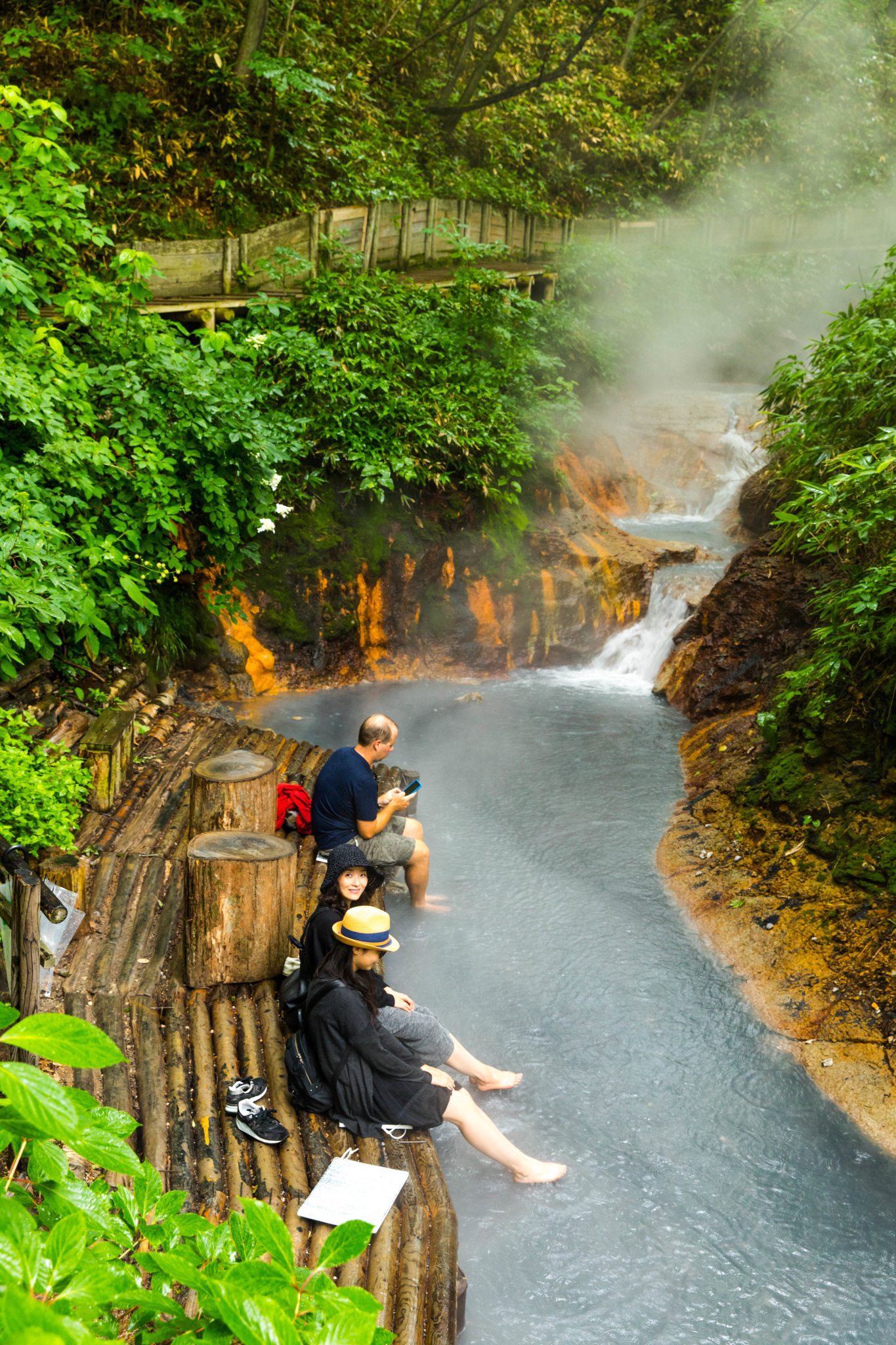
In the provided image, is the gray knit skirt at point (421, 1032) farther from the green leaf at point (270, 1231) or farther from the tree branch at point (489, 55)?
the tree branch at point (489, 55)

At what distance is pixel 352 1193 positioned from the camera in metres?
3.61


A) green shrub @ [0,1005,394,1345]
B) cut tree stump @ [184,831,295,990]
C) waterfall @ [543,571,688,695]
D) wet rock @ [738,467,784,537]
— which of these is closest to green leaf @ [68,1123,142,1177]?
green shrub @ [0,1005,394,1345]

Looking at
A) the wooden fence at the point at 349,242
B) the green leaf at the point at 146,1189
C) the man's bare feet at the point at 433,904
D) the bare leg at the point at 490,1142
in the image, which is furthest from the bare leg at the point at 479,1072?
the wooden fence at the point at 349,242

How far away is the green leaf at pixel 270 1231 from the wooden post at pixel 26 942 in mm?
2247

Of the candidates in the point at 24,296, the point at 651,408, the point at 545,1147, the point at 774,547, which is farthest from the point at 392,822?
the point at 651,408

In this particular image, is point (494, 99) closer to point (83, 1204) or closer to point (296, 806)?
point (296, 806)

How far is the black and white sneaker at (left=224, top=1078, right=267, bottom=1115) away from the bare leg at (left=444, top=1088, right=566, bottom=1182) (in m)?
0.87

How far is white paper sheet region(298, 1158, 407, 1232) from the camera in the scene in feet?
11.5

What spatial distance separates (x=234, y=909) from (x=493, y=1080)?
1.68 meters

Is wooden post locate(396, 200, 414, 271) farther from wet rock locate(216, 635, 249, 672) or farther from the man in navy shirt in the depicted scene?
the man in navy shirt

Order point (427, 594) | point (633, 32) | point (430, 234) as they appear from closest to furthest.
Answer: point (427, 594), point (430, 234), point (633, 32)

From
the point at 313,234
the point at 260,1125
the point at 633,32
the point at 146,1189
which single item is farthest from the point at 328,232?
the point at 633,32

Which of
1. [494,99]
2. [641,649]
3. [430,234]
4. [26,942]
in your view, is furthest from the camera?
[494,99]

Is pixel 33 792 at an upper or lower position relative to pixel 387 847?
upper
